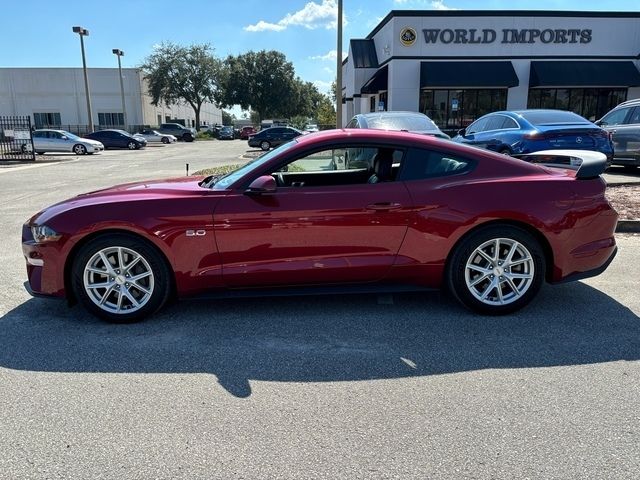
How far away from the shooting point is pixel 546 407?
113 inches

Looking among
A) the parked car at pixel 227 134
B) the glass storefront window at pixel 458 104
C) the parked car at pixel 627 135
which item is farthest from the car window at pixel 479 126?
the parked car at pixel 227 134

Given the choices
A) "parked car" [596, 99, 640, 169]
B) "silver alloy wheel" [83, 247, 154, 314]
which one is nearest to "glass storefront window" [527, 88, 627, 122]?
"parked car" [596, 99, 640, 169]

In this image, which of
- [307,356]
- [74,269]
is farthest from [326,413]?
[74,269]

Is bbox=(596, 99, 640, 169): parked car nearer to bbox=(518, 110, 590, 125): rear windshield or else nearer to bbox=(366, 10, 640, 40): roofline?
bbox=(518, 110, 590, 125): rear windshield

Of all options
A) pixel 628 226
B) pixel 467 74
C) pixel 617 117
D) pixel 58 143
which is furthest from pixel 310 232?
pixel 58 143

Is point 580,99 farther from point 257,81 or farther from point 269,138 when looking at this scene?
point 257,81

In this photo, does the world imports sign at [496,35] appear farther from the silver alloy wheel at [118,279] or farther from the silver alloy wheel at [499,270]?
the silver alloy wheel at [118,279]

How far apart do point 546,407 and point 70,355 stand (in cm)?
312

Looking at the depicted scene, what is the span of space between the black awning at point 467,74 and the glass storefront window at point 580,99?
87.5 inches

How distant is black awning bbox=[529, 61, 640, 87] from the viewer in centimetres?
2359

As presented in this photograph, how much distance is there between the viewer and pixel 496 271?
4.09 m

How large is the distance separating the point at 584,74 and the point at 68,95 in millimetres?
56939

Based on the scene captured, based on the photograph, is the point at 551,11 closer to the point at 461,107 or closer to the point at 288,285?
the point at 461,107

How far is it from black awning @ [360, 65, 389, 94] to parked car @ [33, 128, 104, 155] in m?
16.2
